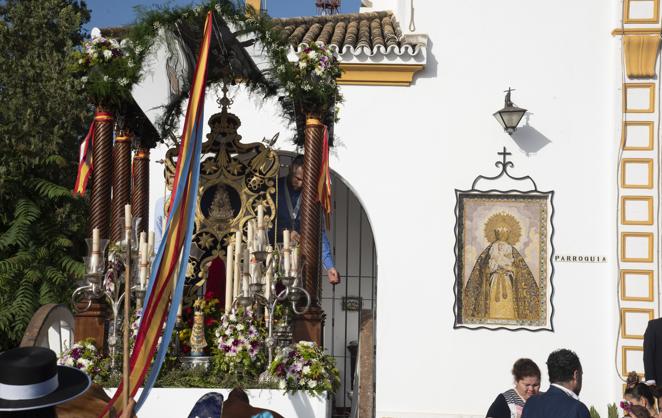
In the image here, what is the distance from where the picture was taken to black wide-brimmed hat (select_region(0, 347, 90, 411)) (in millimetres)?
3070

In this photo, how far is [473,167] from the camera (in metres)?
12.7

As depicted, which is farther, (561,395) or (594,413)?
(594,413)

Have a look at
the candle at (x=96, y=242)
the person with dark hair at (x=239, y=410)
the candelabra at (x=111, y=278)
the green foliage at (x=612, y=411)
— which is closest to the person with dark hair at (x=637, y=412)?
the person with dark hair at (x=239, y=410)

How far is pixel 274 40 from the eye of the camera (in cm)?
899

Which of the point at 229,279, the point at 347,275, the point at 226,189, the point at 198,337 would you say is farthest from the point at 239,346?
the point at 347,275

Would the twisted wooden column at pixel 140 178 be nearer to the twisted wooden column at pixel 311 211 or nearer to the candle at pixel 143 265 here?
the candle at pixel 143 265

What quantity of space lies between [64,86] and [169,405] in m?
10.5

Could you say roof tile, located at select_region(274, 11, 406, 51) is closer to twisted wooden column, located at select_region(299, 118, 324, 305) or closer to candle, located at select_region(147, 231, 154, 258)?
twisted wooden column, located at select_region(299, 118, 324, 305)

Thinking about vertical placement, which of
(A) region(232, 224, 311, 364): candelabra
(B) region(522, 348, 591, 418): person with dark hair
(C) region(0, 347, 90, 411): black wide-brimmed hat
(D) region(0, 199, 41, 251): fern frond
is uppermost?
(D) region(0, 199, 41, 251): fern frond

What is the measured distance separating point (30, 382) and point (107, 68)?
6.02m

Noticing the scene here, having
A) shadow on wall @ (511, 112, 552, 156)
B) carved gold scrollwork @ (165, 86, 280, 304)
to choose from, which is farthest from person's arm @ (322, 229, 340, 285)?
shadow on wall @ (511, 112, 552, 156)

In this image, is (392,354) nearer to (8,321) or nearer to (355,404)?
(355,404)

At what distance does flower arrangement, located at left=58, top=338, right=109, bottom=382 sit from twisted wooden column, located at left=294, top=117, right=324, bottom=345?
1608 millimetres

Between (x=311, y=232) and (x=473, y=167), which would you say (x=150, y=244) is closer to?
(x=311, y=232)
